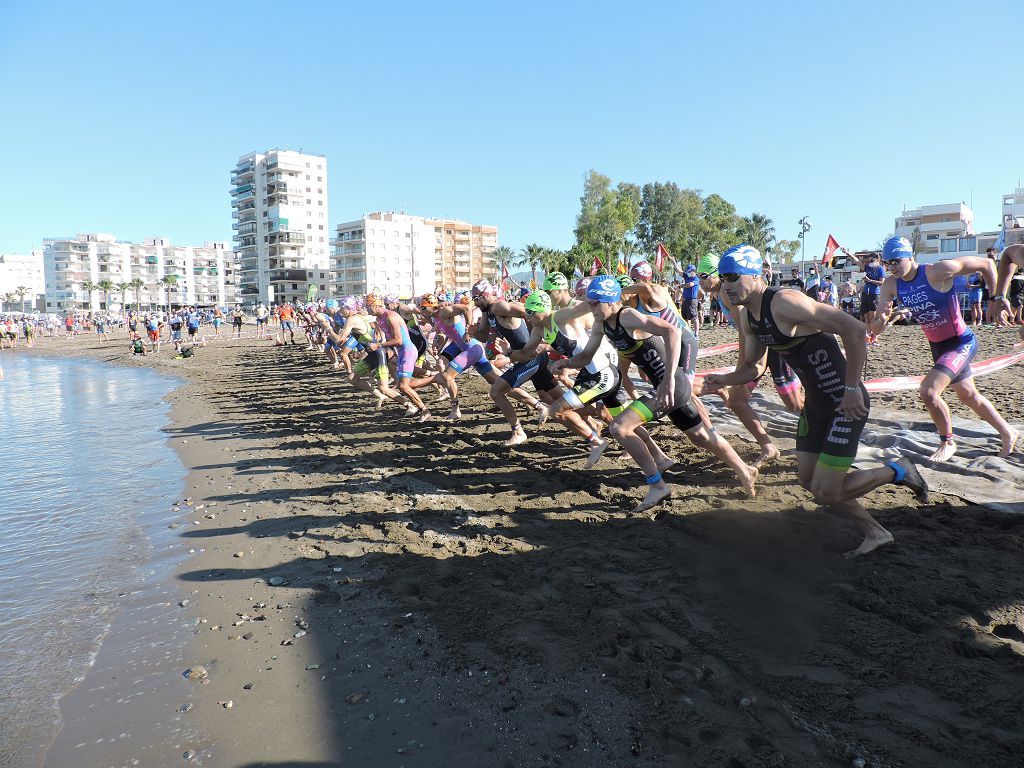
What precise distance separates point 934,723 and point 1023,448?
4.97 metres

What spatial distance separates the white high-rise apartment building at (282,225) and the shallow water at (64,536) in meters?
99.6

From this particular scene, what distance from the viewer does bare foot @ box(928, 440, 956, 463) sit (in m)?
5.96

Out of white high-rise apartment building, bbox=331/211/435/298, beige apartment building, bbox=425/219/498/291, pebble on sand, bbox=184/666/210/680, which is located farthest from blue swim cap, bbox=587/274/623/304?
beige apartment building, bbox=425/219/498/291

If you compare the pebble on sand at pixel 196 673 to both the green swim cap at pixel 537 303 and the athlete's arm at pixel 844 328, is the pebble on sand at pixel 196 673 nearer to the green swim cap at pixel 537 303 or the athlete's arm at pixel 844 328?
the athlete's arm at pixel 844 328

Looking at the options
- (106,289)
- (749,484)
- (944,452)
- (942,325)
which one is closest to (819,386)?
(749,484)

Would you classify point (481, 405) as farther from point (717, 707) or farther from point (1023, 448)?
point (717, 707)

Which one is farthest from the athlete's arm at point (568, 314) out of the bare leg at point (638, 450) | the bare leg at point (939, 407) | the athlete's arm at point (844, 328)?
the bare leg at point (939, 407)

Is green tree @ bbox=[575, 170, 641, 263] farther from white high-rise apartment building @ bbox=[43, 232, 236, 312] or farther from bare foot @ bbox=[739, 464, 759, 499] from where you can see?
white high-rise apartment building @ bbox=[43, 232, 236, 312]

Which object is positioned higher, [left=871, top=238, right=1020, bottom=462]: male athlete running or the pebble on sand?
[left=871, top=238, right=1020, bottom=462]: male athlete running

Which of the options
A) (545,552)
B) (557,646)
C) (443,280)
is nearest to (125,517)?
(545,552)

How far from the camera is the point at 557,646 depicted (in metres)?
3.23

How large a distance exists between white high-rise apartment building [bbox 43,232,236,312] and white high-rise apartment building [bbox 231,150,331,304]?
2528cm

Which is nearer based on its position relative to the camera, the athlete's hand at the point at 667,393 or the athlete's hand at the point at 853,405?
the athlete's hand at the point at 853,405

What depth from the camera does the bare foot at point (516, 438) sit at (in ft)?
26.1
